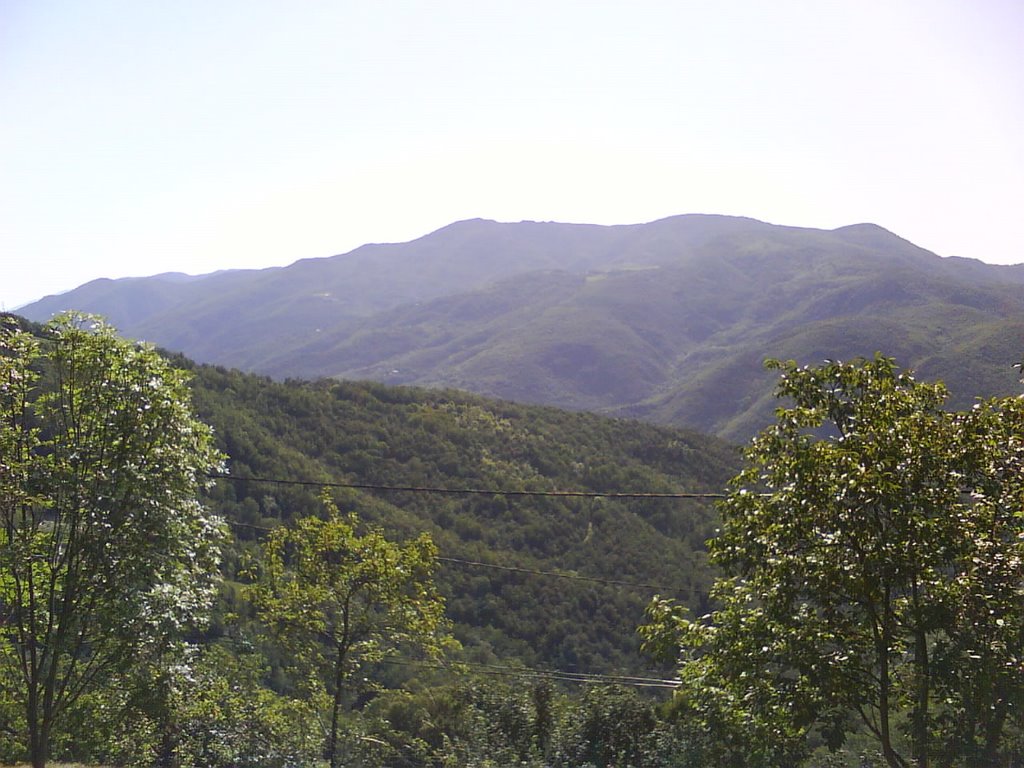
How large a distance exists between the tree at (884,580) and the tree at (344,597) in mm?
7165

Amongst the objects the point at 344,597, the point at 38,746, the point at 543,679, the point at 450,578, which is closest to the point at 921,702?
the point at 38,746

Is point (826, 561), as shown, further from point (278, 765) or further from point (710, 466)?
point (710, 466)

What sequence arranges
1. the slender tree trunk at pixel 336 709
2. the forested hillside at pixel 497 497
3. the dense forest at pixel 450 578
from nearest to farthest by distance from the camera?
the dense forest at pixel 450 578 → the slender tree trunk at pixel 336 709 → the forested hillside at pixel 497 497

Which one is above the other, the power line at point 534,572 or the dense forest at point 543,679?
the dense forest at point 543,679

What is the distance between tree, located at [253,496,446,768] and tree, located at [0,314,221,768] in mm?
4650

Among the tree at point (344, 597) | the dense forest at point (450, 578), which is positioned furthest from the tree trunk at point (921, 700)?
the tree at point (344, 597)

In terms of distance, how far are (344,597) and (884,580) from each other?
30.0 ft

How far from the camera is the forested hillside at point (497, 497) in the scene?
109 feet

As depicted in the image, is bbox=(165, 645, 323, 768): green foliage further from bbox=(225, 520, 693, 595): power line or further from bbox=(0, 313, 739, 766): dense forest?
bbox=(225, 520, 693, 595): power line

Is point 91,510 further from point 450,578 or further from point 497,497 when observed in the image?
point 497,497

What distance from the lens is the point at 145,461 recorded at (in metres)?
7.73

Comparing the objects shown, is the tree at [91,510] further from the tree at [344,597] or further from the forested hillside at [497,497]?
the forested hillside at [497,497]

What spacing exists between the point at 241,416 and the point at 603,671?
2311 centimetres

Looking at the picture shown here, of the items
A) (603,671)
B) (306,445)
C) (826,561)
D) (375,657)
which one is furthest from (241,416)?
(826,561)
